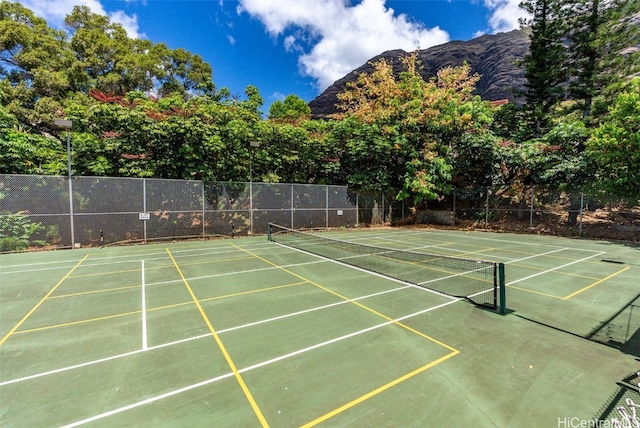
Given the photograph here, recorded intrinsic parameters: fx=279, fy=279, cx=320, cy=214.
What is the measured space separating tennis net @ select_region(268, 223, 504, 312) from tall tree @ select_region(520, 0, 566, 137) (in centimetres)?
1821

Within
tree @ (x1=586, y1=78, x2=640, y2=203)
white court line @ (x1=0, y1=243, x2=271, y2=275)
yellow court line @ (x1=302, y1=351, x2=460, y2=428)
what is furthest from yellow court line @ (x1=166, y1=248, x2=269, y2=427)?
tree @ (x1=586, y1=78, x2=640, y2=203)

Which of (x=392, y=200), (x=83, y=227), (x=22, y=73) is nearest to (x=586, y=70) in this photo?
(x=392, y=200)

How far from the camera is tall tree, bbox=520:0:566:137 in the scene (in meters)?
19.0

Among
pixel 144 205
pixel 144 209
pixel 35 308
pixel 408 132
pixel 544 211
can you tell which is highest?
pixel 408 132

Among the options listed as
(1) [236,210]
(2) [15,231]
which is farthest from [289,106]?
(2) [15,231]

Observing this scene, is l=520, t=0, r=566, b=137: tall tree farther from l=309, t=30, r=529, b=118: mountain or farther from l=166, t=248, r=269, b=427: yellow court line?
l=309, t=30, r=529, b=118: mountain

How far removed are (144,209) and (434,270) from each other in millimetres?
13200

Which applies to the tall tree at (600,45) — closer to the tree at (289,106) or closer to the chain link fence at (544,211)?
the chain link fence at (544,211)

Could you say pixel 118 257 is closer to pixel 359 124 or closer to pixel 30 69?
pixel 359 124

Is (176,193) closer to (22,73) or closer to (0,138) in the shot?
(0,138)

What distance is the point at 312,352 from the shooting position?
3.85 meters

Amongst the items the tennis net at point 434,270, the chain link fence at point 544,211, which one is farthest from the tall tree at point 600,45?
the tennis net at point 434,270

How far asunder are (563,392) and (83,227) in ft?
53.3

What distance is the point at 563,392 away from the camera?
3004mm
